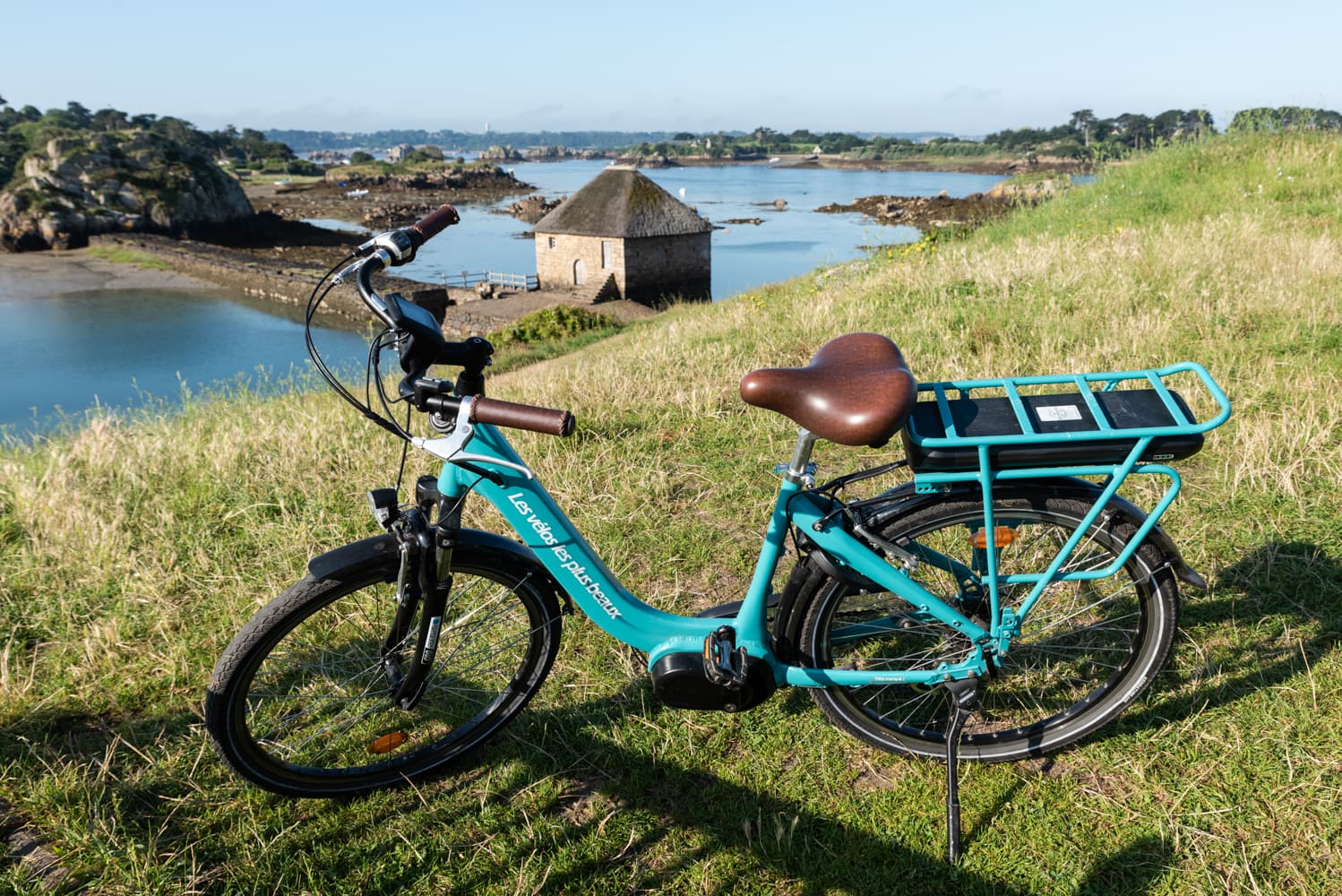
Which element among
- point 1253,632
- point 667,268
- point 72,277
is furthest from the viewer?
point 72,277

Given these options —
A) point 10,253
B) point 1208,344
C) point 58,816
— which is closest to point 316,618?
point 58,816

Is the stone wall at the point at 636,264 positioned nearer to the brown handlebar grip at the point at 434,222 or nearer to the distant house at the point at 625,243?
the distant house at the point at 625,243

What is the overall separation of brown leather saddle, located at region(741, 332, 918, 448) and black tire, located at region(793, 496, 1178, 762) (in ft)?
1.16

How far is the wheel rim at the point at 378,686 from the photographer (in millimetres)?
2406

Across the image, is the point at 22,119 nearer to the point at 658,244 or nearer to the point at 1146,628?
the point at 658,244

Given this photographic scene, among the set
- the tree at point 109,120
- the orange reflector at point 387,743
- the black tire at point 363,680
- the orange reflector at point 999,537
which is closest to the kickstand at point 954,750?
the orange reflector at point 999,537

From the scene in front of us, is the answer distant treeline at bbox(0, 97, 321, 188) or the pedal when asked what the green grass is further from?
the pedal

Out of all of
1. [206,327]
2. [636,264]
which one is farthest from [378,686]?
[206,327]

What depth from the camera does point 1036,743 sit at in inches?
93.0

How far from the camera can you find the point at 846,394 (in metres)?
1.90

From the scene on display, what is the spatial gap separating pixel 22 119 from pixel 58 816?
149 metres

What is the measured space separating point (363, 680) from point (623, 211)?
3504 centimetres

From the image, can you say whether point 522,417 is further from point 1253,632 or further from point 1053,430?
point 1253,632

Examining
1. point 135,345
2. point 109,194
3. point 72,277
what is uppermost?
point 109,194
